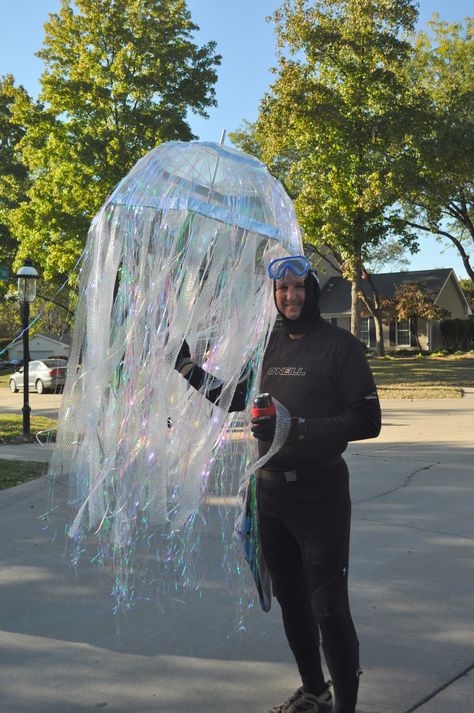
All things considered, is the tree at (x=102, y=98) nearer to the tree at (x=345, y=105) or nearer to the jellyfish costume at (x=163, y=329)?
the tree at (x=345, y=105)

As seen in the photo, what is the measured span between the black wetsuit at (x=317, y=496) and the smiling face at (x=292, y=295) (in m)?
0.10

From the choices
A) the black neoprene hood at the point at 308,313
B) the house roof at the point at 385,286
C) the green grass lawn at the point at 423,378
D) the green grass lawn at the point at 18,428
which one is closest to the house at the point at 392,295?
the house roof at the point at 385,286

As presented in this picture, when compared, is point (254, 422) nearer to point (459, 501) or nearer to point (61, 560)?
point (61, 560)

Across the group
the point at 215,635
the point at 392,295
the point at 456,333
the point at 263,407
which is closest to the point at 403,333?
the point at 392,295

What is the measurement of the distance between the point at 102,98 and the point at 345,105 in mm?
8626

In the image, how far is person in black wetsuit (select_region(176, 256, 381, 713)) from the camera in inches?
92.9

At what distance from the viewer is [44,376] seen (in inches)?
990

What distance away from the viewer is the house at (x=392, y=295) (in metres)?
37.7

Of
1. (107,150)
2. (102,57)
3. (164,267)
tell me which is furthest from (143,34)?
(164,267)

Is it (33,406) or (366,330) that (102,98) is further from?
(366,330)

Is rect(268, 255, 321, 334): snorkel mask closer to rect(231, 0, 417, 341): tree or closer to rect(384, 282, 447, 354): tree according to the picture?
rect(231, 0, 417, 341): tree

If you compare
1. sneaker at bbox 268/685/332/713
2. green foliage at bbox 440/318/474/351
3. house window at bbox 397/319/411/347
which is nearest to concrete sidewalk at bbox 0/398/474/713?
sneaker at bbox 268/685/332/713

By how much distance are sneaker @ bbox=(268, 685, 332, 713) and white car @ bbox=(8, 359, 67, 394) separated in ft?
72.9

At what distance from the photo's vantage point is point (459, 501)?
6.04 m
